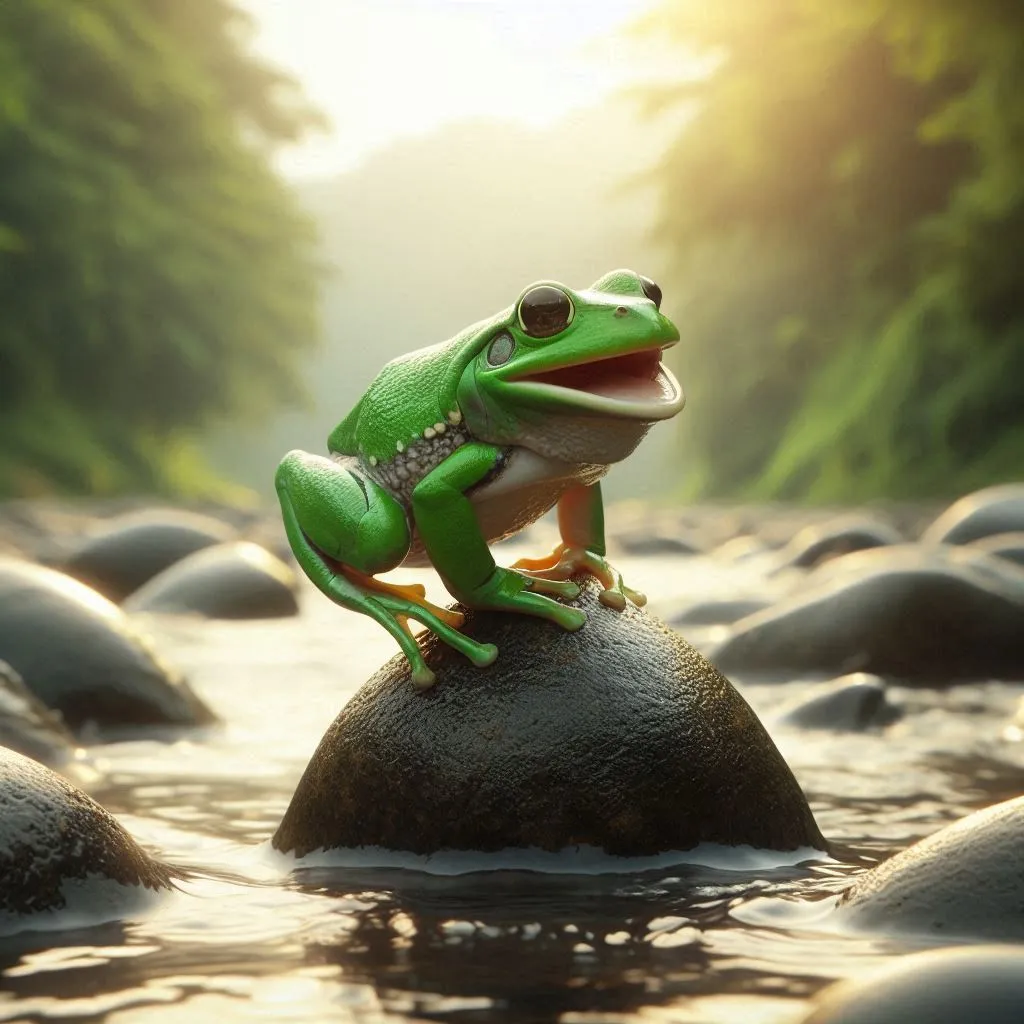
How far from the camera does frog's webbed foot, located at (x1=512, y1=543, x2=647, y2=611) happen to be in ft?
13.8

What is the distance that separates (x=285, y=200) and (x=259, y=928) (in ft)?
122

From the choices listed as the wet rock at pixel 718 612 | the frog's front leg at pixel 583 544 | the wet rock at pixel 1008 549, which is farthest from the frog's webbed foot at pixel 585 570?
the wet rock at pixel 1008 549

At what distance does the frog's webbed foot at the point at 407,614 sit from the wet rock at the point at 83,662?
2745 mm

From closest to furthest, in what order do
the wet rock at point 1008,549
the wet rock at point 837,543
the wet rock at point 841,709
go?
the wet rock at point 841,709
the wet rock at point 1008,549
the wet rock at point 837,543

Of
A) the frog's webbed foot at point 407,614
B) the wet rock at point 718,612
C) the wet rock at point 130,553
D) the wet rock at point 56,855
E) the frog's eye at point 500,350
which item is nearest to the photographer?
the wet rock at point 56,855

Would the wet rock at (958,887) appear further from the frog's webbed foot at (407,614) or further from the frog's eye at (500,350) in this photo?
the frog's eye at (500,350)

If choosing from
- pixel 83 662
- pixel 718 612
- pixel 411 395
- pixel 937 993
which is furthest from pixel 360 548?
pixel 718 612

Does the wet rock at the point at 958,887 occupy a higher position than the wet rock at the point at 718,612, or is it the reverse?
the wet rock at the point at 718,612

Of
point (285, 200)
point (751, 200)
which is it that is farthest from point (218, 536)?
point (285, 200)

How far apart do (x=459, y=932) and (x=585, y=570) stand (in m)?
1.21

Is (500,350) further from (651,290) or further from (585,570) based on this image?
(585,570)

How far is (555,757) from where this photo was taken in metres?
3.89

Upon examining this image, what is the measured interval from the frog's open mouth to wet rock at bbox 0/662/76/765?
2.83 m

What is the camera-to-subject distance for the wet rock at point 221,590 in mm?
10602
